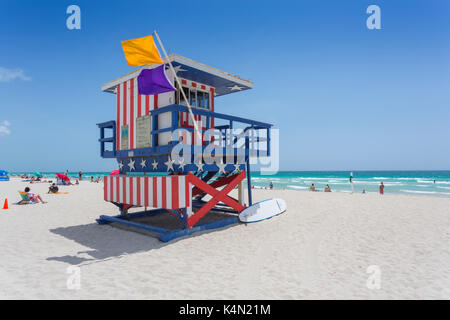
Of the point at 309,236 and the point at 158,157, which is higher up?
the point at 158,157

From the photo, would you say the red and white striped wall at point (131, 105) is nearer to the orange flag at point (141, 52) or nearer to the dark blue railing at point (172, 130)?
the dark blue railing at point (172, 130)

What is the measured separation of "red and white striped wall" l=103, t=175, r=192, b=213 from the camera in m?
7.54

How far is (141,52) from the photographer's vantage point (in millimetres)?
7438

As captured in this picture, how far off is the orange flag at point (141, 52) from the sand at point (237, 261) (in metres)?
5.20

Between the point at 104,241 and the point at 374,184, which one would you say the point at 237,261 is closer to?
the point at 104,241

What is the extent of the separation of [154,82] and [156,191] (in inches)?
127

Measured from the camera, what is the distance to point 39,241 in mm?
7664

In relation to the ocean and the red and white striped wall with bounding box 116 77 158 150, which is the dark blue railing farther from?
the ocean

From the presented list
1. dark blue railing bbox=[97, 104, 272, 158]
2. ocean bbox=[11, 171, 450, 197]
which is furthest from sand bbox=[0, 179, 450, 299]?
ocean bbox=[11, 171, 450, 197]

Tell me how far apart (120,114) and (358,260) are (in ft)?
30.1

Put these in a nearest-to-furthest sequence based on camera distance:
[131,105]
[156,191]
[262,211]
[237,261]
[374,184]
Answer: [237,261] → [156,191] → [131,105] → [262,211] → [374,184]

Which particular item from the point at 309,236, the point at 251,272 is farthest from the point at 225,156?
the point at 251,272

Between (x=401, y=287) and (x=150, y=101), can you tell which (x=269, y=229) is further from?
(x=150, y=101)

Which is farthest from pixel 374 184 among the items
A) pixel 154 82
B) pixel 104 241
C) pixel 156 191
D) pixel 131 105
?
pixel 104 241
